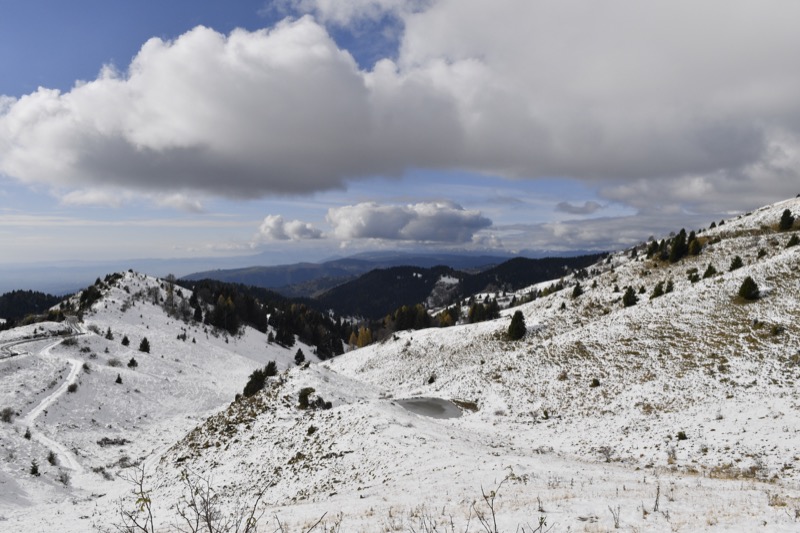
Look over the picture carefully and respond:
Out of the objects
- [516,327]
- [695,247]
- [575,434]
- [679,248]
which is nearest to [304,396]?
[575,434]

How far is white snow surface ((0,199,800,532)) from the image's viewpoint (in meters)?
13.2

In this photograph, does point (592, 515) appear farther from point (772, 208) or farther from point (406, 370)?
point (772, 208)

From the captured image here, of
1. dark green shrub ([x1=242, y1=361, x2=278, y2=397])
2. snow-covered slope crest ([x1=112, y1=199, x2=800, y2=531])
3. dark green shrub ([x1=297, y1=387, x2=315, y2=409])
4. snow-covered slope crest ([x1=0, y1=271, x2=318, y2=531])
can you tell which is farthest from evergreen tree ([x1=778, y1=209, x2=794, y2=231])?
snow-covered slope crest ([x1=0, y1=271, x2=318, y2=531])

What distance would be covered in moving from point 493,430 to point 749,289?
2921cm

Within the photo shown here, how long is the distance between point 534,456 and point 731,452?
910 cm

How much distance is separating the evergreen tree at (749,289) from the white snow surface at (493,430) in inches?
34.4

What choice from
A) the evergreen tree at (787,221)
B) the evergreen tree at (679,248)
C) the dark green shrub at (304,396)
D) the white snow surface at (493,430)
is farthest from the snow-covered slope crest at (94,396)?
the evergreen tree at (787,221)

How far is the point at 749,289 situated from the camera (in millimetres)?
38094

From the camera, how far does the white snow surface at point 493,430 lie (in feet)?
43.4

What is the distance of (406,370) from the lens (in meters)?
56.2

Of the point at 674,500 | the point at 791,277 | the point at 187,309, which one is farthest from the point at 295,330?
the point at 674,500

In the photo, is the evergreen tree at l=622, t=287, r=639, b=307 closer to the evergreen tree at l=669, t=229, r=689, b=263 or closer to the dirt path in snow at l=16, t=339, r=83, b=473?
the evergreen tree at l=669, t=229, r=689, b=263

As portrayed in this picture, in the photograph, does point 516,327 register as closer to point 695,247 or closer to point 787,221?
point 695,247

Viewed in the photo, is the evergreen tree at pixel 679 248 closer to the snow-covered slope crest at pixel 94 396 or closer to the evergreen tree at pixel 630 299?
the evergreen tree at pixel 630 299
